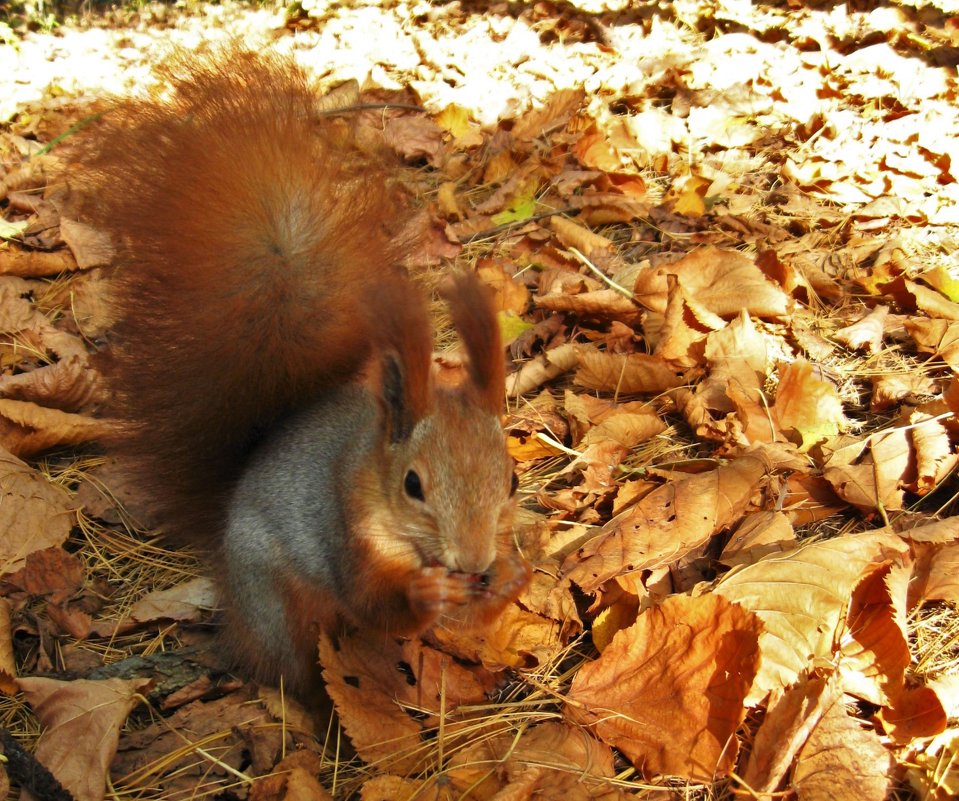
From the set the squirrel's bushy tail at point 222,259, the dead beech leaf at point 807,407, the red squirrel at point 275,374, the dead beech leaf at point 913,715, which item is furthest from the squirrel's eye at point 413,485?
the dead beech leaf at point 807,407

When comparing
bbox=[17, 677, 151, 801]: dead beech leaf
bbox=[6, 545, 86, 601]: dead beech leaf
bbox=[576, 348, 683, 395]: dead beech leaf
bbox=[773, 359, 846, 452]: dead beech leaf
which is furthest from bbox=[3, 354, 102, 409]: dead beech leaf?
bbox=[773, 359, 846, 452]: dead beech leaf

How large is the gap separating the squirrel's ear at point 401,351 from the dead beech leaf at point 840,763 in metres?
0.82

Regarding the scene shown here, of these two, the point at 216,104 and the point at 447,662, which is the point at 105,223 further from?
the point at 447,662

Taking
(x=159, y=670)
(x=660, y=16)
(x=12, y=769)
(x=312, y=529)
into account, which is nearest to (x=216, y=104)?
(x=312, y=529)

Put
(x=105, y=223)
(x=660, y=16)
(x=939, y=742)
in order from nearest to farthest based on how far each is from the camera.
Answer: (x=939, y=742), (x=105, y=223), (x=660, y=16)

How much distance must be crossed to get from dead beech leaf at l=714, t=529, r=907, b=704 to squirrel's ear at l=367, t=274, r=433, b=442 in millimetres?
663

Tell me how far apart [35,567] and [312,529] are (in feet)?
2.49

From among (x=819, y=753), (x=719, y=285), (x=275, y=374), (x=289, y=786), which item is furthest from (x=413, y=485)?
(x=719, y=285)

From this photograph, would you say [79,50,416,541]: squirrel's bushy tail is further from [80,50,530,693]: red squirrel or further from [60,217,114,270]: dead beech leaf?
[60,217,114,270]: dead beech leaf

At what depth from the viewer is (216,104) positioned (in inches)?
69.1

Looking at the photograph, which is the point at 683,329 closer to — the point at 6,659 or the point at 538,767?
the point at 538,767

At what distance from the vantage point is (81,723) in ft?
5.16

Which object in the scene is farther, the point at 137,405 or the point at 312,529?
the point at 137,405

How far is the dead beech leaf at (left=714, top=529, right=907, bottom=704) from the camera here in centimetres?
148
